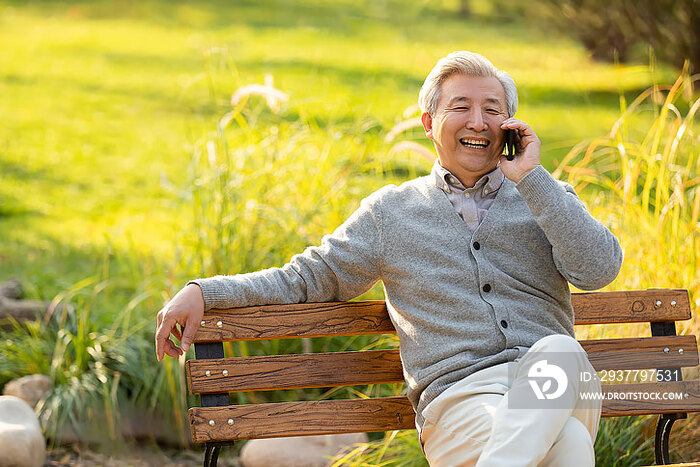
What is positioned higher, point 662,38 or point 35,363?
point 662,38

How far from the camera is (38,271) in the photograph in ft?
21.9

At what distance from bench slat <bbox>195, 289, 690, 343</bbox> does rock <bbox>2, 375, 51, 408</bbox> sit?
191 cm

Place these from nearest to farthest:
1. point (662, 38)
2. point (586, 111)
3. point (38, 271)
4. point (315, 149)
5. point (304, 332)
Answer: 1. point (304, 332)
2. point (315, 149)
3. point (38, 271)
4. point (662, 38)
5. point (586, 111)

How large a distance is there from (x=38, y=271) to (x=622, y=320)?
460 centimetres

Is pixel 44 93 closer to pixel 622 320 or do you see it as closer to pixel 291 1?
pixel 291 1

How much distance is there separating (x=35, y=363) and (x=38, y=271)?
208cm

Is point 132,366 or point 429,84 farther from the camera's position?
point 132,366

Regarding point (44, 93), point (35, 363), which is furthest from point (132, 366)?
point (44, 93)

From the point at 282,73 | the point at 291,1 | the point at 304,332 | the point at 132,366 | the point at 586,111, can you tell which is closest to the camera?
the point at 304,332

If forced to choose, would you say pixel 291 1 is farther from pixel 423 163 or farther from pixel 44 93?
pixel 423 163

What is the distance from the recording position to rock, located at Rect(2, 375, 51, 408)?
4.55 metres

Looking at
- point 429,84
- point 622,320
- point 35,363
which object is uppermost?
point 429,84

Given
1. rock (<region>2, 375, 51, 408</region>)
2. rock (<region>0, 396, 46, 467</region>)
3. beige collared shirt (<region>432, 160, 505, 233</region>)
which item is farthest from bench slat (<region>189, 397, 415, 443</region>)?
rock (<region>2, 375, 51, 408</region>)

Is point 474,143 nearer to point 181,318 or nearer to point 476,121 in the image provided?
point 476,121
